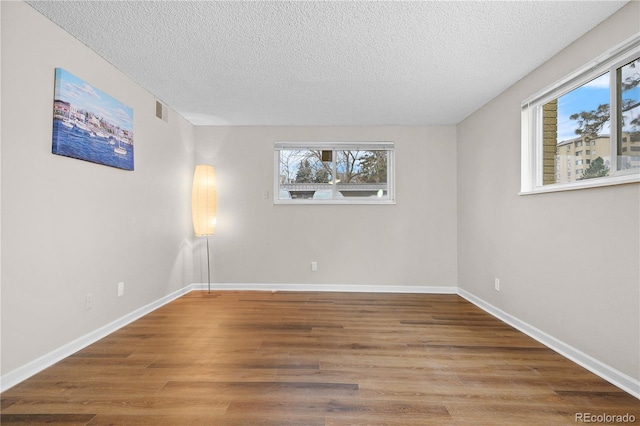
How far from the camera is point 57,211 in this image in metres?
2.13

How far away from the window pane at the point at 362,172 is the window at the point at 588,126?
1848 millimetres

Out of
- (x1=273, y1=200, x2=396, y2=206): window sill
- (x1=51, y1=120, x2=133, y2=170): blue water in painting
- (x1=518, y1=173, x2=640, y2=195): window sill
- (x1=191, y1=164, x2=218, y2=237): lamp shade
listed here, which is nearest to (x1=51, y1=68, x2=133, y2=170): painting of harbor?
(x1=51, y1=120, x2=133, y2=170): blue water in painting

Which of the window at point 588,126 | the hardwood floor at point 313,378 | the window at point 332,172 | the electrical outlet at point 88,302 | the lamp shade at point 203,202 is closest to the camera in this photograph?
the hardwood floor at point 313,378

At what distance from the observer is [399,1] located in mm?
1859

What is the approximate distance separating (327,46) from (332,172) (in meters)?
2.18

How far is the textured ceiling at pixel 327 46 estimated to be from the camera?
194cm

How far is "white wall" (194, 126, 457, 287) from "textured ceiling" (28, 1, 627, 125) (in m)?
0.81

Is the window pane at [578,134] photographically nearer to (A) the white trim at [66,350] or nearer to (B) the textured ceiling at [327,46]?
(B) the textured ceiling at [327,46]

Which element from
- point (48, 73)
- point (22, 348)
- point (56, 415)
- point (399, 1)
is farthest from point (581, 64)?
point (22, 348)

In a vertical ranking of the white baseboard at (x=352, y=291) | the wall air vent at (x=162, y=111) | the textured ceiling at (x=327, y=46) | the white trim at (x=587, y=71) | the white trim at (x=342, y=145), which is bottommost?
the white baseboard at (x=352, y=291)

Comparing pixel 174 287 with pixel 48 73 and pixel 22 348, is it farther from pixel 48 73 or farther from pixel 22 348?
pixel 48 73

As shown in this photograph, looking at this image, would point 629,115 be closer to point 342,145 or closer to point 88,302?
point 342,145

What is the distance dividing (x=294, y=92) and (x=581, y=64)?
2424mm

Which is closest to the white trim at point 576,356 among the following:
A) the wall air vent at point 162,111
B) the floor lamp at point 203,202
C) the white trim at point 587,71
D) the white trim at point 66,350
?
the white trim at point 587,71
